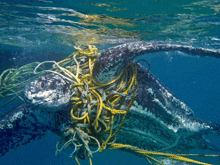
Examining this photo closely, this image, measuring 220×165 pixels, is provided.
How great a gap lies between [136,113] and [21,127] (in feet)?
8.53

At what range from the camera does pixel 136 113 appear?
11.3ft

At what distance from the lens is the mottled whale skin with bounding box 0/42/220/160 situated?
2.58m

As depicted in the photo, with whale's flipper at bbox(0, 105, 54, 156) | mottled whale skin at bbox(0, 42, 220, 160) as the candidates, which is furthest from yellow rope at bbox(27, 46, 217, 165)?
whale's flipper at bbox(0, 105, 54, 156)

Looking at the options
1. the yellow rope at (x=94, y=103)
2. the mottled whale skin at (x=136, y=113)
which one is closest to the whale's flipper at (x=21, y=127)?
the mottled whale skin at (x=136, y=113)

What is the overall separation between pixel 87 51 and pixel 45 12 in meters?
4.39

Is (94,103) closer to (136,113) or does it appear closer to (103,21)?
(136,113)

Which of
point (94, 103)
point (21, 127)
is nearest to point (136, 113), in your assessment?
point (94, 103)

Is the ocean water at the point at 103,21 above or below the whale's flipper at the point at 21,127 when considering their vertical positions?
above

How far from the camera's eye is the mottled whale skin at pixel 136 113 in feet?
8.47

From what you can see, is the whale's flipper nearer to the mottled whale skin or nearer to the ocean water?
the mottled whale skin

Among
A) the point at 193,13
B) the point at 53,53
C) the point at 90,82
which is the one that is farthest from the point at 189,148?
the point at 53,53

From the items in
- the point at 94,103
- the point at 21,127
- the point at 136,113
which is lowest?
the point at 21,127

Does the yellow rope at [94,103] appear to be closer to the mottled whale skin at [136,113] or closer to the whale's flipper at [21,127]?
the mottled whale skin at [136,113]

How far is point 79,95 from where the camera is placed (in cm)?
285
